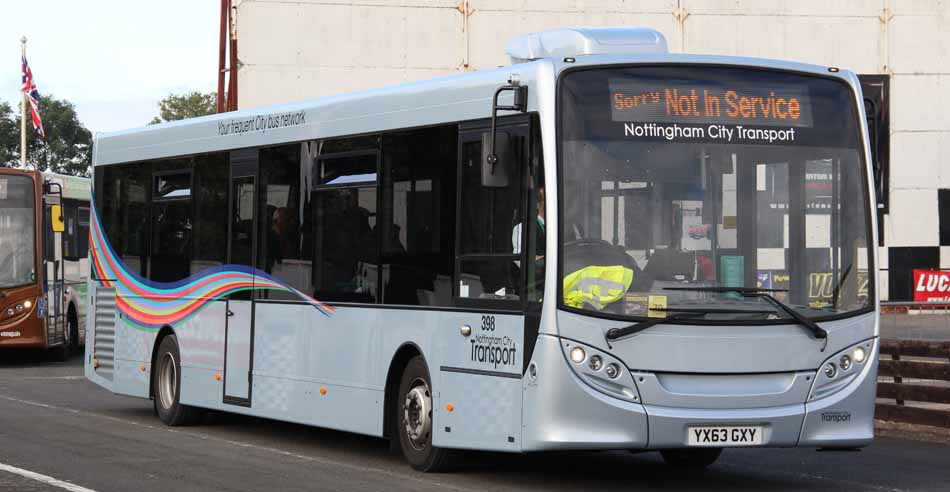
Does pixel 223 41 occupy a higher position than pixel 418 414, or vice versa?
pixel 223 41

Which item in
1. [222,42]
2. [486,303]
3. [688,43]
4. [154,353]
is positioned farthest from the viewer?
[688,43]

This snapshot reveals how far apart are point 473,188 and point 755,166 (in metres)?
1.98

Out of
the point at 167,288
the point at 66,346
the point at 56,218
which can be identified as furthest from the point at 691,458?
the point at 66,346

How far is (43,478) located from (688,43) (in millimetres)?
27790

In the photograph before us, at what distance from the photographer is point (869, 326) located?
11500mm

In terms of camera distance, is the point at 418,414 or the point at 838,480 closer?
the point at 838,480

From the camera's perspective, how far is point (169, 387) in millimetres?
17172

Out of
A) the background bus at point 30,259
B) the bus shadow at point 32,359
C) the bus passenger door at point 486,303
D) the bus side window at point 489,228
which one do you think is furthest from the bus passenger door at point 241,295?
the bus shadow at point 32,359

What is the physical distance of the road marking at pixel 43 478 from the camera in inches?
443

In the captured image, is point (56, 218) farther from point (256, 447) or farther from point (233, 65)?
point (256, 447)

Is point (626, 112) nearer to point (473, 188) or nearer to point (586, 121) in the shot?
point (586, 121)

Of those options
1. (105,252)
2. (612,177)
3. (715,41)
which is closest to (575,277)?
(612,177)

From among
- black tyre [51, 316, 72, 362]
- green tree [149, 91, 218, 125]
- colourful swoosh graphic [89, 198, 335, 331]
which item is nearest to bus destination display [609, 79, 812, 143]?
colourful swoosh graphic [89, 198, 335, 331]

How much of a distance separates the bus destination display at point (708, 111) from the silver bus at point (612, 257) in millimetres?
15
